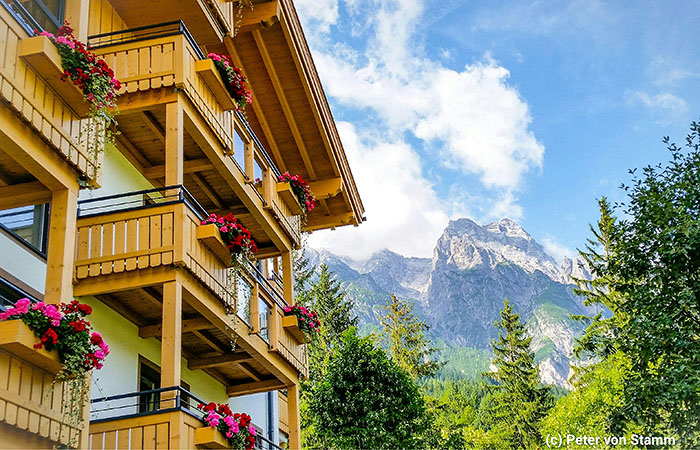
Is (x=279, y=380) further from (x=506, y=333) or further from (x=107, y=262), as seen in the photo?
(x=506, y=333)

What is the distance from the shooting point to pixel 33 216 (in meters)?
11.0

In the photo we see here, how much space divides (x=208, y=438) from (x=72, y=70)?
5399 mm

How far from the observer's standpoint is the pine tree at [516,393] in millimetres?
51500

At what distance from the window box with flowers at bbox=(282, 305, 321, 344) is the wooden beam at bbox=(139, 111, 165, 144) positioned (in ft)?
16.4

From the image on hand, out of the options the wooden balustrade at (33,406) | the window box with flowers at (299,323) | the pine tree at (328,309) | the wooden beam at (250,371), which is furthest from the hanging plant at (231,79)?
the pine tree at (328,309)

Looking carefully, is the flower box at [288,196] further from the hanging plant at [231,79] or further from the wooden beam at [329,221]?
the wooden beam at [329,221]

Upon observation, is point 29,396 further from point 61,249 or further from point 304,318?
point 304,318

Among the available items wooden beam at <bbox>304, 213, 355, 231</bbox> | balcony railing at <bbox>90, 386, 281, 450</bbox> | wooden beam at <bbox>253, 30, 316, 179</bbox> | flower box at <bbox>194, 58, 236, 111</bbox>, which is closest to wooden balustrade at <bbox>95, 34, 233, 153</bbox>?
flower box at <bbox>194, 58, 236, 111</bbox>

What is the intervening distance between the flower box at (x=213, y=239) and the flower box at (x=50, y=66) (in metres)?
3.46

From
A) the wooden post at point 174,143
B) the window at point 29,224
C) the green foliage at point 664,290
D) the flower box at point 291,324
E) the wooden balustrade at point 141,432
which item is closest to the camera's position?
the wooden balustrade at point 141,432

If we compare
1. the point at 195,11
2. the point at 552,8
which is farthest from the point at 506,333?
the point at 195,11

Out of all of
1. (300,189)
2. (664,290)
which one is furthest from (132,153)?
(664,290)

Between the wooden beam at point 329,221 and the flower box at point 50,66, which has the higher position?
the wooden beam at point 329,221

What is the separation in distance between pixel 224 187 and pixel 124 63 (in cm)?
426
